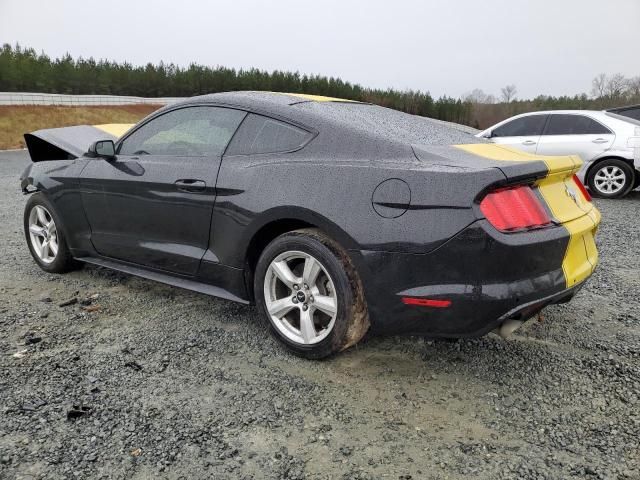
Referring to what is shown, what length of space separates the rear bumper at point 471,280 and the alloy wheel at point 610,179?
727cm

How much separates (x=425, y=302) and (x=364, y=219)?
1.66 feet

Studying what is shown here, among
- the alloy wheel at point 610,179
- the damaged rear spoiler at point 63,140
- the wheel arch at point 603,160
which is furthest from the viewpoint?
the alloy wheel at point 610,179

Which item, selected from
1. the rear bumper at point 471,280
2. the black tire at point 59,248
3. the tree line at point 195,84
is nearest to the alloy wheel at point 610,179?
the rear bumper at point 471,280

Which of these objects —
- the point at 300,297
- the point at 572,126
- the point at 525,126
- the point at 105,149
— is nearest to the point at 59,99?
the point at 525,126

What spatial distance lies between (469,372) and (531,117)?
26.0ft

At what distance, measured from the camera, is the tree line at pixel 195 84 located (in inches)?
1124

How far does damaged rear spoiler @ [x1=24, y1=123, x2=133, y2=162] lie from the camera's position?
4613mm

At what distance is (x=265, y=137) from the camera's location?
10.7 ft

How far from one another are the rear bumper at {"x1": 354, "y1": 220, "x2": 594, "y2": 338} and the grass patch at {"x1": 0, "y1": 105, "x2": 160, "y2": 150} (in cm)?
2216

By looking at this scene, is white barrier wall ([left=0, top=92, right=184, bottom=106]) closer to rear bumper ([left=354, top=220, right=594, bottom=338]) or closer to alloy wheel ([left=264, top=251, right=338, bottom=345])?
alloy wheel ([left=264, top=251, right=338, bottom=345])

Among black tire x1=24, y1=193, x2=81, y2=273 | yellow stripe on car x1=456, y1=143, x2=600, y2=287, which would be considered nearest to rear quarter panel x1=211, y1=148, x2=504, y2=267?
yellow stripe on car x1=456, y1=143, x2=600, y2=287

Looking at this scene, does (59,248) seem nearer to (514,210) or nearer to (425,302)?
(425,302)

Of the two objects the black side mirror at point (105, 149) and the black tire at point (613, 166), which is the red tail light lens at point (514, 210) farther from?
the black tire at point (613, 166)

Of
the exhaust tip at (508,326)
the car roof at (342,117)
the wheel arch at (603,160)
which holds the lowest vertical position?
the exhaust tip at (508,326)
